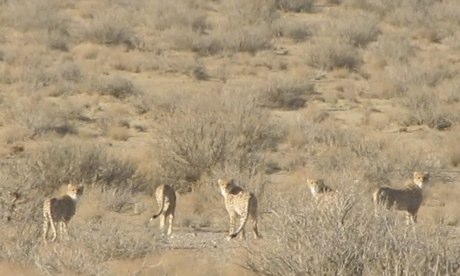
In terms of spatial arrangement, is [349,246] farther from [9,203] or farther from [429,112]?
[429,112]

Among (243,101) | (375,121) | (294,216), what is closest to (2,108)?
(243,101)

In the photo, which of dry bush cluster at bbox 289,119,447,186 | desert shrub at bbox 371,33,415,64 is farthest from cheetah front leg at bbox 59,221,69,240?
desert shrub at bbox 371,33,415,64

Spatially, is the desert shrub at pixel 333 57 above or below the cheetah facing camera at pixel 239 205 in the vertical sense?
below

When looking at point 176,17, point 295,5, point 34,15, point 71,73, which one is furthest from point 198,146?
point 295,5

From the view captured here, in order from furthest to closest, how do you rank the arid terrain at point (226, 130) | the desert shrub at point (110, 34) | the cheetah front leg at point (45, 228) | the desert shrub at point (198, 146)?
the desert shrub at point (110, 34), the desert shrub at point (198, 146), the cheetah front leg at point (45, 228), the arid terrain at point (226, 130)

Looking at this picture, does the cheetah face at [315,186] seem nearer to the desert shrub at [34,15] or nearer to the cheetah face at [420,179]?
the cheetah face at [420,179]

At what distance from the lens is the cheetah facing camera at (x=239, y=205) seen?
11156mm

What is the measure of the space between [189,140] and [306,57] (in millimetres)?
13181

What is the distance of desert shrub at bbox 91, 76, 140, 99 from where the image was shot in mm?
22375

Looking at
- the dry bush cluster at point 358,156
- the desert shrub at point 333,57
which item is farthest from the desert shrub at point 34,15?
the dry bush cluster at point 358,156

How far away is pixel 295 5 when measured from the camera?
128 feet

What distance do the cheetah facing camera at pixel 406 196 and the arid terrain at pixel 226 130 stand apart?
0.24 m

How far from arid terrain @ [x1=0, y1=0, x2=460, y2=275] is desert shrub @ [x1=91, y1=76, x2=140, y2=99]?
0.17 feet

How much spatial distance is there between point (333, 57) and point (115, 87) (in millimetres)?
6946
